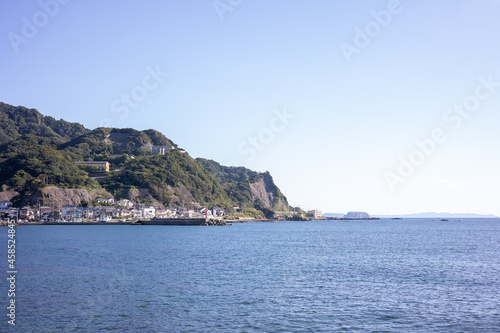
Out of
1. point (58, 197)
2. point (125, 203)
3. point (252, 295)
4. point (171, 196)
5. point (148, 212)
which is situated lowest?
point (252, 295)

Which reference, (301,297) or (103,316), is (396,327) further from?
(103,316)

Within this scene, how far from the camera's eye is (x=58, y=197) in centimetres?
12538

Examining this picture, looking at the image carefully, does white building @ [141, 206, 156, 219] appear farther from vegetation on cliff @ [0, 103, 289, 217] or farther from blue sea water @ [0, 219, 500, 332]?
blue sea water @ [0, 219, 500, 332]

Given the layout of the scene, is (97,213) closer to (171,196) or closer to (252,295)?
(171,196)

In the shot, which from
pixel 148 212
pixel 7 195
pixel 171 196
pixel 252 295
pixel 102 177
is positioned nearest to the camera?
pixel 252 295

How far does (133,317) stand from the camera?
63.8 feet

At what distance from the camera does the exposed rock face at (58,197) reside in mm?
120812

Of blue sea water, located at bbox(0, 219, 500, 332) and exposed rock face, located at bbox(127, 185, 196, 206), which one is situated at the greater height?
exposed rock face, located at bbox(127, 185, 196, 206)

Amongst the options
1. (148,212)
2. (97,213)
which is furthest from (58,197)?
(148,212)

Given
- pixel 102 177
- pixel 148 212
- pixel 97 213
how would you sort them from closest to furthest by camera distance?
pixel 97 213, pixel 148 212, pixel 102 177

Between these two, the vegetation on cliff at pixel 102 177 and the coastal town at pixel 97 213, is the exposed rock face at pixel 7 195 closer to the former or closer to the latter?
the vegetation on cliff at pixel 102 177


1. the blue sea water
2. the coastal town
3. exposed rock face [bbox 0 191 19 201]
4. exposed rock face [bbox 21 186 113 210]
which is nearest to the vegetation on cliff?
exposed rock face [bbox 0 191 19 201]

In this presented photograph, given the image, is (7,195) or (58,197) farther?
(58,197)

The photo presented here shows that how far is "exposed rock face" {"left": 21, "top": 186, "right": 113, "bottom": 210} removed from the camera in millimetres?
120812
